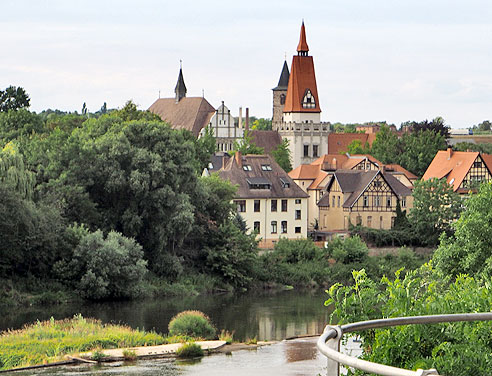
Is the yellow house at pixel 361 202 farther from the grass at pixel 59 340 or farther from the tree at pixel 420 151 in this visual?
Result: the grass at pixel 59 340

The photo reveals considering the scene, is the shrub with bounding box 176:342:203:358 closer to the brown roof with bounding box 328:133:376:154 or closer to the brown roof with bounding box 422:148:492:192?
the brown roof with bounding box 422:148:492:192

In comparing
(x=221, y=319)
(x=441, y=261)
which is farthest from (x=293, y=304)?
(x=441, y=261)

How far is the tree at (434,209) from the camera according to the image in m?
63.2

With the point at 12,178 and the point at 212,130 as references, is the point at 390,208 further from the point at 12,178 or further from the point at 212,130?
the point at 212,130

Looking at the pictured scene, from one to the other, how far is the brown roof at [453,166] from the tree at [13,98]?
1559 inches

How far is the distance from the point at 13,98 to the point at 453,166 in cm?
4244

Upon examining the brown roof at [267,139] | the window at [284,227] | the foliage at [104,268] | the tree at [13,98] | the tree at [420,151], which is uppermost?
the tree at [13,98]

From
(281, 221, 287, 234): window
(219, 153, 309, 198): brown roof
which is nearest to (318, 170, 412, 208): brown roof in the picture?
(219, 153, 309, 198): brown roof

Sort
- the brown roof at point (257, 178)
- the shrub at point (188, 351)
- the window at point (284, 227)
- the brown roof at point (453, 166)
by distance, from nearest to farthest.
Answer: the shrub at point (188, 351) → the brown roof at point (257, 178) → the window at point (284, 227) → the brown roof at point (453, 166)

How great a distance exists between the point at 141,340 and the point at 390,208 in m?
40.2

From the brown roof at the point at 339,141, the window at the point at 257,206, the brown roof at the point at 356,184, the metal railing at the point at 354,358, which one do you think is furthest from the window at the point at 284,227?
the metal railing at the point at 354,358

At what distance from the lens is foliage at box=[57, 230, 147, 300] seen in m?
45.0

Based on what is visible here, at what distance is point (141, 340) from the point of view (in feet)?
105

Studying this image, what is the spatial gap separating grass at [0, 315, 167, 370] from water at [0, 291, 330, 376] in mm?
1637
